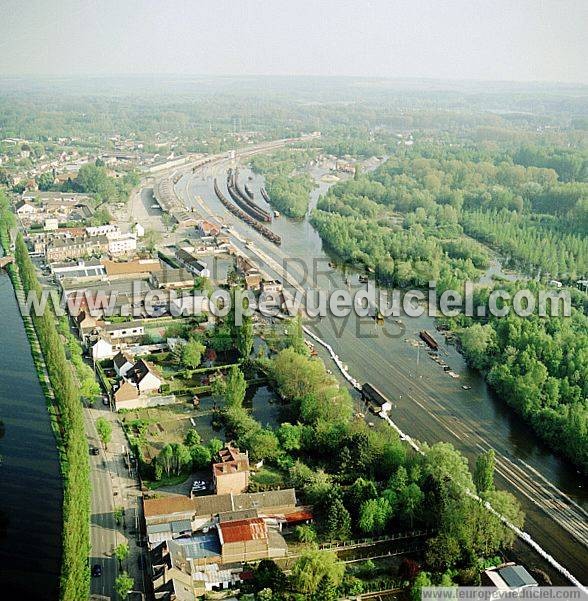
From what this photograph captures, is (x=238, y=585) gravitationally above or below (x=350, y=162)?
below

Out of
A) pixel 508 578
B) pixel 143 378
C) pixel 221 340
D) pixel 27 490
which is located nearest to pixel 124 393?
pixel 143 378

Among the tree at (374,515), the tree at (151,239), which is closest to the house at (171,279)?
the tree at (151,239)

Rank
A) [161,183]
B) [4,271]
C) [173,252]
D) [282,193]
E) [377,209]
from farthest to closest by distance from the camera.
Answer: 1. [161,183]
2. [282,193]
3. [377,209]
4. [173,252]
5. [4,271]

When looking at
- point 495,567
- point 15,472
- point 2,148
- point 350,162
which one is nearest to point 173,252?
point 15,472

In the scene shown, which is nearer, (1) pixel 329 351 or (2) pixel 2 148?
(1) pixel 329 351

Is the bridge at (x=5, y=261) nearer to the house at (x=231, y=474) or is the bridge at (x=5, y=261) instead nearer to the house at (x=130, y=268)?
the house at (x=130, y=268)

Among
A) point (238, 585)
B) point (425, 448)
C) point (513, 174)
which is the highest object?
point (513, 174)

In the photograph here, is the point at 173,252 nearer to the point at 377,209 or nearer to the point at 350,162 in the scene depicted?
the point at 377,209
